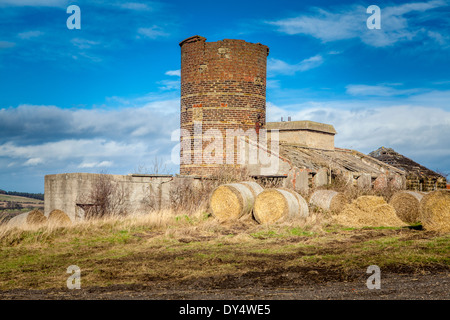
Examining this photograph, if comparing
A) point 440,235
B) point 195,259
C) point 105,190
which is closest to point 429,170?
point 440,235

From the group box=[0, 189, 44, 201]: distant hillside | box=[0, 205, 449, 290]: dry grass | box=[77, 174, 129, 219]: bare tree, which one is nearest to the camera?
box=[0, 205, 449, 290]: dry grass

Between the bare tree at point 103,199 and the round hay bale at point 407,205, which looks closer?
the round hay bale at point 407,205

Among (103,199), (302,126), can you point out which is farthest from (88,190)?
(302,126)

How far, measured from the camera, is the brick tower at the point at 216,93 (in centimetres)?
2330

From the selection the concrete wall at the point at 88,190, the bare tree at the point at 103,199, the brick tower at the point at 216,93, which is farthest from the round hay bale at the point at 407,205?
the bare tree at the point at 103,199

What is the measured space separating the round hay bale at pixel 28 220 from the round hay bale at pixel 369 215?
10.1 meters

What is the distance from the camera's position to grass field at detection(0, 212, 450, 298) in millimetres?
8398

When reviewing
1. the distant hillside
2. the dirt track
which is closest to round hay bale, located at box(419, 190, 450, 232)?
the dirt track

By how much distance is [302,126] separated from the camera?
30500 mm

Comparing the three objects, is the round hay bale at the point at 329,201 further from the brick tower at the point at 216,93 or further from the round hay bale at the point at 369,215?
the brick tower at the point at 216,93

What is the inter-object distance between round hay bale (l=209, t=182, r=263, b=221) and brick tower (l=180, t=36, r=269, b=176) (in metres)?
6.23

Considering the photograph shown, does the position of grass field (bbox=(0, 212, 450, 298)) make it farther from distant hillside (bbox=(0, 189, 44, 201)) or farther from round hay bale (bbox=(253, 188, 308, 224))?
distant hillside (bbox=(0, 189, 44, 201))

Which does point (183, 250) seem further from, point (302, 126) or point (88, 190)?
point (302, 126)
